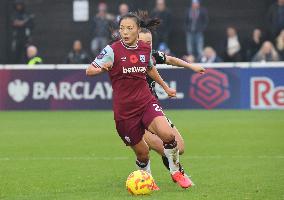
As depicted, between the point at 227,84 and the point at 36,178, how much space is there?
11.8 m

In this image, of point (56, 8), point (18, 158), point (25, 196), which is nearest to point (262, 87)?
point (56, 8)

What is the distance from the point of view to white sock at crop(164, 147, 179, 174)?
10375 mm

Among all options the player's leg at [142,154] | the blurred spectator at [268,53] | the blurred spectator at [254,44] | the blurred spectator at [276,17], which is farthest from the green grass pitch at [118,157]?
the blurred spectator at [276,17]

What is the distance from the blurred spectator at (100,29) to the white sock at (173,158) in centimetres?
1593

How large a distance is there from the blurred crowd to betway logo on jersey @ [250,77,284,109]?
191cm

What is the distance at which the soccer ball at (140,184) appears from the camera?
9789 millimetres

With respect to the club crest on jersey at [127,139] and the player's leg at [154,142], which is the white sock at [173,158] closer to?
the club crest on jersey at [127,139]

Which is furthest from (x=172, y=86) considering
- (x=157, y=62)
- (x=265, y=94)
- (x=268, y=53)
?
(x=157, y=62)

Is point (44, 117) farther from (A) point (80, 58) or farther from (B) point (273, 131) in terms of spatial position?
(B) point (273, 131)

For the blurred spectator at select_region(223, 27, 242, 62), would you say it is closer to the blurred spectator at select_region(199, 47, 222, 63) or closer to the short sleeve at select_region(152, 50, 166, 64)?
the blurred spectator at select_region(199, 47, 222, 63)

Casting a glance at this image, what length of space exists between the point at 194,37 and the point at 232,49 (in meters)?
1.31

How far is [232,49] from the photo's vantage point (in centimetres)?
2545

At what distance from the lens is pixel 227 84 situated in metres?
22.6

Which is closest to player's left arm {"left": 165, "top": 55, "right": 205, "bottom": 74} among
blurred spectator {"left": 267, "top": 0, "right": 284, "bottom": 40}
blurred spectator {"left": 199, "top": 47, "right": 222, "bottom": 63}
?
blurred spectator {"left": 199, "top": 47, "right": 222, "bottom": 63}
